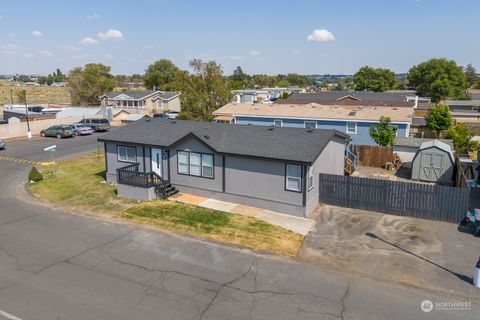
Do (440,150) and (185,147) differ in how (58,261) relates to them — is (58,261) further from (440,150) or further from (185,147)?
(440,150)

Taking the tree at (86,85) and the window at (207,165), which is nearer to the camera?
the window at (207,165)

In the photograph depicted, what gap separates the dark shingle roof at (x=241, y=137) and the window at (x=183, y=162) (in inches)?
34.0

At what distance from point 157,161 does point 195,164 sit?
2.76 meters

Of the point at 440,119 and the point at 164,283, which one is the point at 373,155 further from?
the point at 164,283

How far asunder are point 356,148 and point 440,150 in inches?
267

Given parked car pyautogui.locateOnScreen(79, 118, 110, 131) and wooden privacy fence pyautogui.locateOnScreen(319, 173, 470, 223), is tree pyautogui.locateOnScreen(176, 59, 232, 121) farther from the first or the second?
wooden privacy fence pyautogui.locateOnScreen(319, 173, 470, 223)

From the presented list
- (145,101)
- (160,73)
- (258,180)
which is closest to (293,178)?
(258,180)

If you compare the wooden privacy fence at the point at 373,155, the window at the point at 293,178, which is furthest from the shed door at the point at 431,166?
the window at the point at 293,178

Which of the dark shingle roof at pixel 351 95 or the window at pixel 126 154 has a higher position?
the dark shingle roof at pixel 351 95

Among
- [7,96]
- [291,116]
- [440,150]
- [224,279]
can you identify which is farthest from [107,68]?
[224,279]

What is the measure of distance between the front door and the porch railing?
0.87 metres

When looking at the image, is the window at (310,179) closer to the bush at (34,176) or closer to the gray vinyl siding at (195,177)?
the gray vinyl siding at (195,177)

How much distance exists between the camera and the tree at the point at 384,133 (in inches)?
1243

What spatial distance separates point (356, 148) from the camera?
31.1 metres
